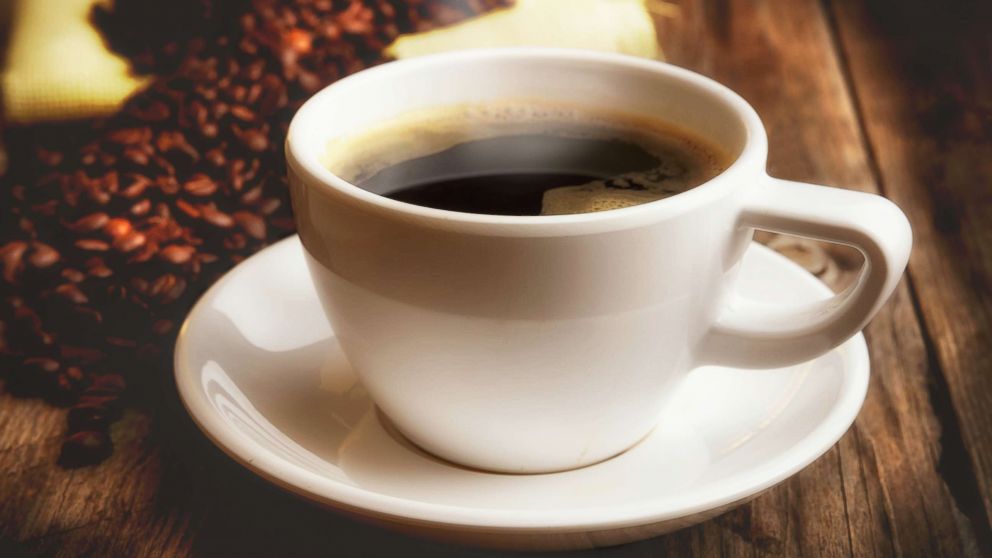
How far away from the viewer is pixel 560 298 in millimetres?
664

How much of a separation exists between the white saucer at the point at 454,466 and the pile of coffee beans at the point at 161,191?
0.55 ft

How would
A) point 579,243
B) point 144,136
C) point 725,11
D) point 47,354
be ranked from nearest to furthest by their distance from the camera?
1. point 579,243
2. point 47,354
3. point 144,136
4. point 725,11

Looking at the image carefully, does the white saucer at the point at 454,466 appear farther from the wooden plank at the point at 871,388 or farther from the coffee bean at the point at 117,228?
the coffee bean at the point at 117,228

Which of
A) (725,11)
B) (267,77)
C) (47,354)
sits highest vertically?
(267,77)

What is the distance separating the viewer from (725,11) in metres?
1.87

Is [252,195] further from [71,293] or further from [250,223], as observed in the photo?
[71,293]

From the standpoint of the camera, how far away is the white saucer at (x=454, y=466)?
63cm

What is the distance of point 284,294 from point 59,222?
306 millimetres

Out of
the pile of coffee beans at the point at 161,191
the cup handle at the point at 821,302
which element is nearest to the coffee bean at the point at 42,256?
the pile of coffee beans at the point at 161,191

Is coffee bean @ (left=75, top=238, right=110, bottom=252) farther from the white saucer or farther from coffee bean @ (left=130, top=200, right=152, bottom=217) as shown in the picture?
the white saucer

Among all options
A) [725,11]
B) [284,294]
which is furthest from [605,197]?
[725,11]

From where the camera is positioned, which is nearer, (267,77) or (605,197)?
(605,197)

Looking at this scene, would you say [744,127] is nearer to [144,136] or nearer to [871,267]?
[871,267]

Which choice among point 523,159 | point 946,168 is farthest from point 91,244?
point 946,168
